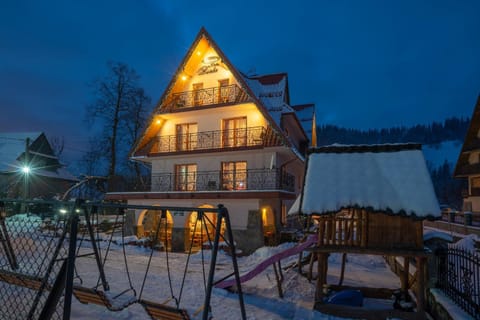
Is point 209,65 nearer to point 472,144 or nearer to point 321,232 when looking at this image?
point 321,232

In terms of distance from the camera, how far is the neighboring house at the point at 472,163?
30.6 metres

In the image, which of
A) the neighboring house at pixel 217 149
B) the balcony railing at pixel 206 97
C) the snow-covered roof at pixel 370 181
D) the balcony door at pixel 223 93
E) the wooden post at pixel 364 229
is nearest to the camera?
the snow-covered roof at pixel 370 181

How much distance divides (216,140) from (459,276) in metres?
14.4

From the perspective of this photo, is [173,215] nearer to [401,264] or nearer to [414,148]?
[401,264]

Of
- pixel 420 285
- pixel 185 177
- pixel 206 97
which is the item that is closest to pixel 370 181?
pixel 420 285

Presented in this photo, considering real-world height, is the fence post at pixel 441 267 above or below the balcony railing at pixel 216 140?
below

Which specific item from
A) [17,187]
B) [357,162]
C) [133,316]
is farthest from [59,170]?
[357,162]

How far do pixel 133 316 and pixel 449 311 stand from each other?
23.5ft

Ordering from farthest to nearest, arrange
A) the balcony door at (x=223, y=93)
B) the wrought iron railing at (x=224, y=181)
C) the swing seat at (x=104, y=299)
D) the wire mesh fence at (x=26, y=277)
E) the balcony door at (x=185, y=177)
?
the balcony door at (x=185, y=177), the balcony door at (x=223, y=93), the wrought iron railing at (x=224, y=181), the swing seat at (x=104, y=299), the wire mesh fence at (x=26, y=277)

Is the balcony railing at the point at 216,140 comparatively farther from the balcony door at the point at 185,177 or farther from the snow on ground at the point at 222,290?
the snow on ground at the point at 222,290

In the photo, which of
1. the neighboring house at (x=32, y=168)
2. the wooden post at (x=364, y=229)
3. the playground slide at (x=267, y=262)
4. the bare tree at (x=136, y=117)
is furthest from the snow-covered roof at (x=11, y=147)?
the wooden post at (x=364, y=229)

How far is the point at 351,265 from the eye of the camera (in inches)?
539

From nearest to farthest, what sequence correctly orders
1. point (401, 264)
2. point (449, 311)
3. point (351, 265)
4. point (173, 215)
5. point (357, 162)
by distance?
point (449, 311)
point (357, 162)
point (401, 264)
point (351, 265)
point (173, 215)

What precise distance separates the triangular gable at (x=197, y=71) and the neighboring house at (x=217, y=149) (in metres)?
0.06
